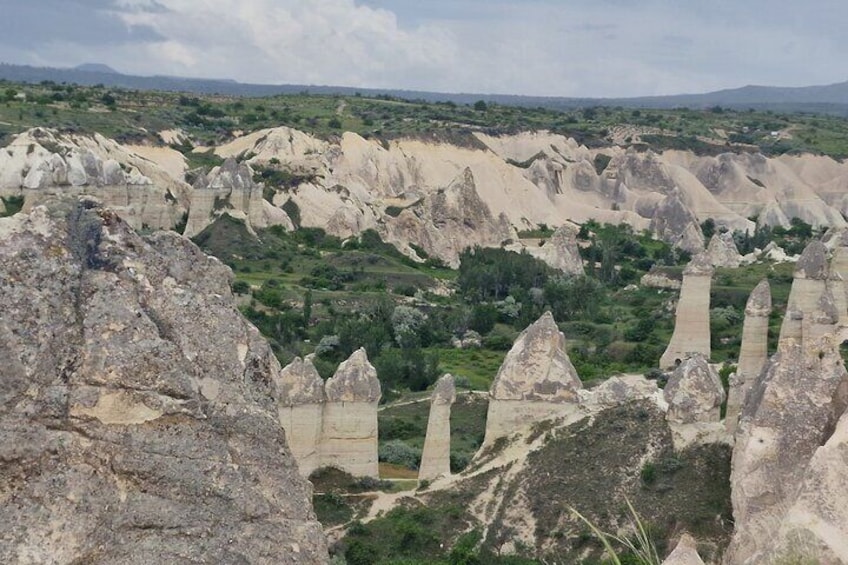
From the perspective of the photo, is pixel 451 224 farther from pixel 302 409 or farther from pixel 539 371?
pixel 302 409

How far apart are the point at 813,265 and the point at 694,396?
944cm

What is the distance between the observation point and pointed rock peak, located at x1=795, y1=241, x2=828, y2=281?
31.4m

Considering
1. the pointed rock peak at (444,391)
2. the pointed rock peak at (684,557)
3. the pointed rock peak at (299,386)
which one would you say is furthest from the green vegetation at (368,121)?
the pointed rock peak at (684,557)

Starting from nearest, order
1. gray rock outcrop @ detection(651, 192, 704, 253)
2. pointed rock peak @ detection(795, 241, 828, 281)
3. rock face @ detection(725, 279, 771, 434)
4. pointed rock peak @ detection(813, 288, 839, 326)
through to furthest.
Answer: pointed rock peak @ detection(813, 288, 839, 326) → rock face @ detection(725, 279, 771, 434) → pointed rock peak @ detection(795, 241, 828, 281) → gray rock outcrop @ detection(651, 192, 704, 253)

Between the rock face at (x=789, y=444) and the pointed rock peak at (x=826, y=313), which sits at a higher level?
the rock face at (x=789, y=444)

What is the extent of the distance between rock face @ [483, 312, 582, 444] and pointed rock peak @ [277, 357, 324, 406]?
11.8ft

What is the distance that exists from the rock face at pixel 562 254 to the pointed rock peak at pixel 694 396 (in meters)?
41.3

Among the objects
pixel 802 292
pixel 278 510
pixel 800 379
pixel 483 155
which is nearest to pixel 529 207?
pixel 483 155

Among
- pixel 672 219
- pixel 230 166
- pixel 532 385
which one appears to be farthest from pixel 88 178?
pixel 672 219

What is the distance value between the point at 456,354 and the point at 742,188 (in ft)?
204

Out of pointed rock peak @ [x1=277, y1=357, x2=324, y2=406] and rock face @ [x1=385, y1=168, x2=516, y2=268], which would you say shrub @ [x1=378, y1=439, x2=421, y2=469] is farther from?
rock face @ [x1=385, y1=168, x2=516, y2=268]

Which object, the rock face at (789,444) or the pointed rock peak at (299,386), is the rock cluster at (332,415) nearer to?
the pointed rock peak at (299,386)

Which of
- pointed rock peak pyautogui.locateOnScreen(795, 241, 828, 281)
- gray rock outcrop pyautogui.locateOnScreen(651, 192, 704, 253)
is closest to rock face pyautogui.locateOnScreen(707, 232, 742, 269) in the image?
Answer: gray rock outcrop pyautogui.locateOnScreen(651, 192, 704, 253)

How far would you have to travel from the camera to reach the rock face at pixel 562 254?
216 feet
